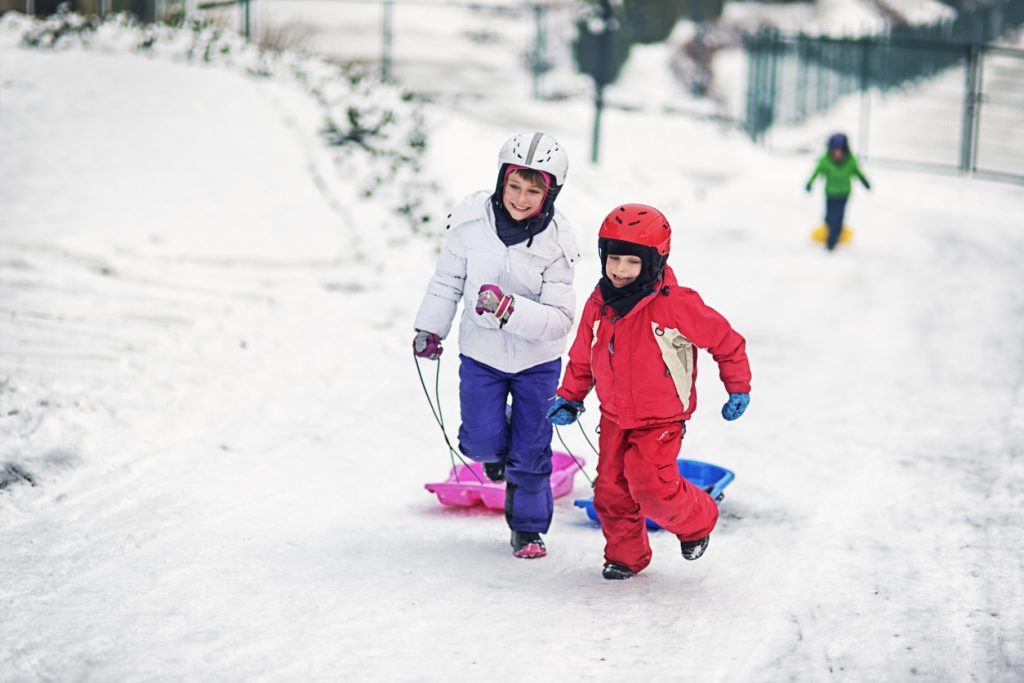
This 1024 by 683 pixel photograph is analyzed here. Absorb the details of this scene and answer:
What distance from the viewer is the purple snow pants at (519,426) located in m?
5.50

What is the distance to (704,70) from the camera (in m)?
29.0

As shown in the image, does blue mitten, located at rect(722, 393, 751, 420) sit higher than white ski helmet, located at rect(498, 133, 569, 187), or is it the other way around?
white ski helmet, located at rect(498, 133, 569, 187)

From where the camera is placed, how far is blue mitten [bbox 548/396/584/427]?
5199 mm

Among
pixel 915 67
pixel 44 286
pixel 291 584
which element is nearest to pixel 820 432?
pixel 291 584

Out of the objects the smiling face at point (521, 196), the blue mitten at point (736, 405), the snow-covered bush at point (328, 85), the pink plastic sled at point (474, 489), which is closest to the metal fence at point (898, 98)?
the snow-covered bush at point (328, 85)

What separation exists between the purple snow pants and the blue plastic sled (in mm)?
516

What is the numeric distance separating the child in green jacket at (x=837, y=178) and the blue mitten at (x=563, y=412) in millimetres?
8372

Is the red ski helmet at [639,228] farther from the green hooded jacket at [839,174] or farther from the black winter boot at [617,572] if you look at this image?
the green hooded jacket at [839,174]

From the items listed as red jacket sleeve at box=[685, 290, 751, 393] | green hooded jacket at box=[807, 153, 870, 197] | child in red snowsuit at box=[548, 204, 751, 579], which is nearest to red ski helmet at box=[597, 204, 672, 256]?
child in red snowsuit at box=[548, 204, 751, 579]

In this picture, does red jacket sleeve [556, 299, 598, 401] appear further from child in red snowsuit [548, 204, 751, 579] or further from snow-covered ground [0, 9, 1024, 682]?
snow-covered ground [0, 9, 1024, 682]

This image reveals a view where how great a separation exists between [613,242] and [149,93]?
30.5 feet

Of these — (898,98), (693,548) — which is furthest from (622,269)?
(898,98)

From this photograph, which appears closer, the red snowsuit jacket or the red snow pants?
the red snowsuit jacket

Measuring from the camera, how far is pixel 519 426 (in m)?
5.53
